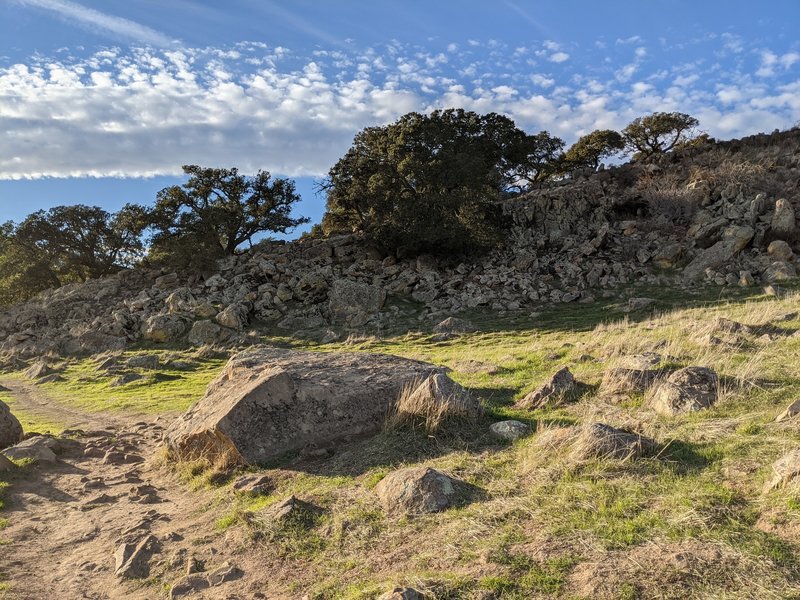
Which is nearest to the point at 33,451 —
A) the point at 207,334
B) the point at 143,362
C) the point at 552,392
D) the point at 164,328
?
the point at 552,392

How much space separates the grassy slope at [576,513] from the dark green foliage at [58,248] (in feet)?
114

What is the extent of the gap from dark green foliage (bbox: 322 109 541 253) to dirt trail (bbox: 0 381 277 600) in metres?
19.9

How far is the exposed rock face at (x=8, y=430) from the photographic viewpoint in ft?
35.6

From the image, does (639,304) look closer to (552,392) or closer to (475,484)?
(552,392)

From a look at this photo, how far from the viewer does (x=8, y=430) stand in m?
10.9

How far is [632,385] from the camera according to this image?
779 centimetres

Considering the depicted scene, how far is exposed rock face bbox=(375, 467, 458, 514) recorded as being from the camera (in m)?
5.41

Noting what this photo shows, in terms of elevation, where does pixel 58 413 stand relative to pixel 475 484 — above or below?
below

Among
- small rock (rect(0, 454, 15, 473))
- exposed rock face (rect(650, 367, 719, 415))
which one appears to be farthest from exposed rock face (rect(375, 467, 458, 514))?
small rock (rect(0, 454, 15, 473))

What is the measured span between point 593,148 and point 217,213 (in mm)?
31222

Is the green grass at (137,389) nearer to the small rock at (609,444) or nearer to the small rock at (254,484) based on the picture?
the small rock at (254,484)

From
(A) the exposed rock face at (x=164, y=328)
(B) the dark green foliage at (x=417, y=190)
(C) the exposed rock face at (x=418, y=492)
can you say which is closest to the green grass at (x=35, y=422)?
(A) the exposed rock face at (x=164, y=328)

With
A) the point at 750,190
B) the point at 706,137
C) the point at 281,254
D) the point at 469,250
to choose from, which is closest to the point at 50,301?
the point at 281,254

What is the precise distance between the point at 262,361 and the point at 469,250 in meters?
21.1
